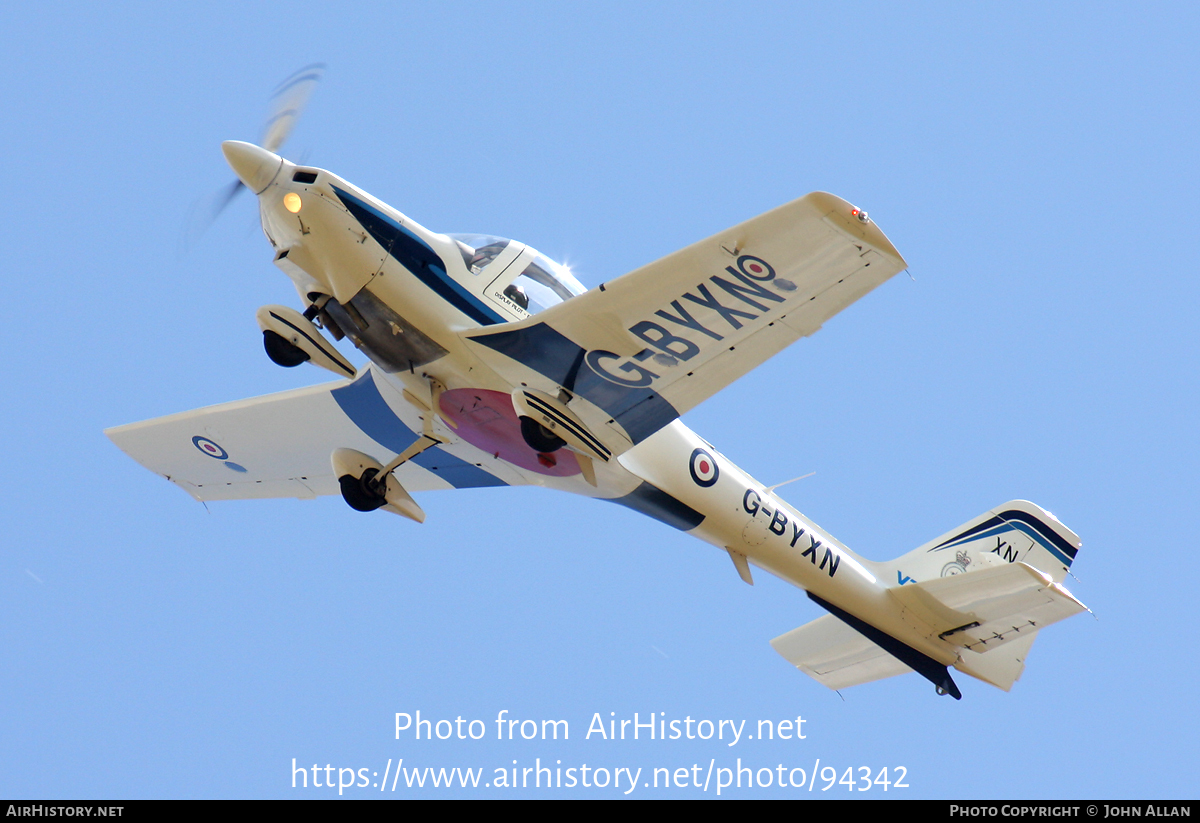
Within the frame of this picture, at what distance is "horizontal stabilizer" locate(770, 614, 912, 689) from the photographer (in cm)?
1386

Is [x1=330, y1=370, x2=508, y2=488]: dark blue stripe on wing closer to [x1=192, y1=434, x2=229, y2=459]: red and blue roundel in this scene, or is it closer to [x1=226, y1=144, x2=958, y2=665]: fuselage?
[x1=226, y1=144, x2=958, y2=665]: fuselage

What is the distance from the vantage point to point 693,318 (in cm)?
965

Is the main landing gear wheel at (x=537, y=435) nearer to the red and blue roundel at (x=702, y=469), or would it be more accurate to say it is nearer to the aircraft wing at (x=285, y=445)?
the red and blue roundel at (x=702, y=469)

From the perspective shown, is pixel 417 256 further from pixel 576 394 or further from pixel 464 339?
pixel 576 394

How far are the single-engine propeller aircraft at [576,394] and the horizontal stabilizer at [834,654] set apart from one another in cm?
2

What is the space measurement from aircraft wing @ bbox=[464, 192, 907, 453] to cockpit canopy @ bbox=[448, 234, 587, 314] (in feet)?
2.00

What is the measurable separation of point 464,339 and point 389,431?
10.9 feet

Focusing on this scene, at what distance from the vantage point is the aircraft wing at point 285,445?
1312 centimetres

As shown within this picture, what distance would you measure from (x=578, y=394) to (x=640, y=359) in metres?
0.74

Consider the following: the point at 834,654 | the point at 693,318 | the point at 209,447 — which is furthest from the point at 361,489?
the point at 834,654

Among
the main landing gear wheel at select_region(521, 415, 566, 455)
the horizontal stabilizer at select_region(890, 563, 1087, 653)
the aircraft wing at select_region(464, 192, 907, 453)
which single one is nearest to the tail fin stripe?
the horizontal stabilizer at select_region(890, 563, 1087, 653)

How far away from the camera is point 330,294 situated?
10008 mm

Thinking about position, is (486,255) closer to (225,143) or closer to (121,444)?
(225,143)

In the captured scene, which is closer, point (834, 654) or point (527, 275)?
point (527, 275)
